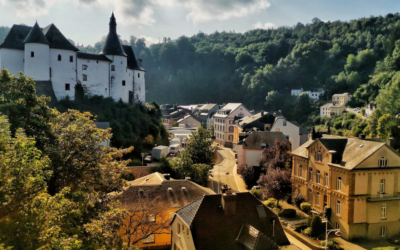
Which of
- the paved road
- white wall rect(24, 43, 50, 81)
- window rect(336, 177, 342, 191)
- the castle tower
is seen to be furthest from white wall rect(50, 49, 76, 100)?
window rect(336, 177, 342, 191)

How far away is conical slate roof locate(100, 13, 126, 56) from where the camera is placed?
5316 cm

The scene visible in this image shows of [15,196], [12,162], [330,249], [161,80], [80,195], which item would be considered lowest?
[330,249]

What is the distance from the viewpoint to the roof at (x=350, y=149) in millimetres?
25719

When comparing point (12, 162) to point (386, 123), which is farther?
point (386, 123)

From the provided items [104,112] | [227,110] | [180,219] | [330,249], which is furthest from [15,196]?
[227,110]

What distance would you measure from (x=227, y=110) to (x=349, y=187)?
49900 mm

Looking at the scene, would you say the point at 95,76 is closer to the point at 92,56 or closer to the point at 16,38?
the point at 92,56

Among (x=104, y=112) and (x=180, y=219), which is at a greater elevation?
(x=104, y=112)

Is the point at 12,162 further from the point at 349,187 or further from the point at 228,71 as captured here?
the point at 228,71

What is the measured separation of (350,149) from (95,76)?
132ft

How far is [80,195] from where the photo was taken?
46.2 feet

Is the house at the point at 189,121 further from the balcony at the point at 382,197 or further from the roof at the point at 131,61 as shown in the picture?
the balcony at the point at 382,197

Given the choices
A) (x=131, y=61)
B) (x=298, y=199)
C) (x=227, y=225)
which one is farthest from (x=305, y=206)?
(x=131, y=61)

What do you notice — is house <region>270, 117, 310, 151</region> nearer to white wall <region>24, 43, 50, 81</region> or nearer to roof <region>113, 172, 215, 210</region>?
roof <region>113, 172, 215, 210</region>
